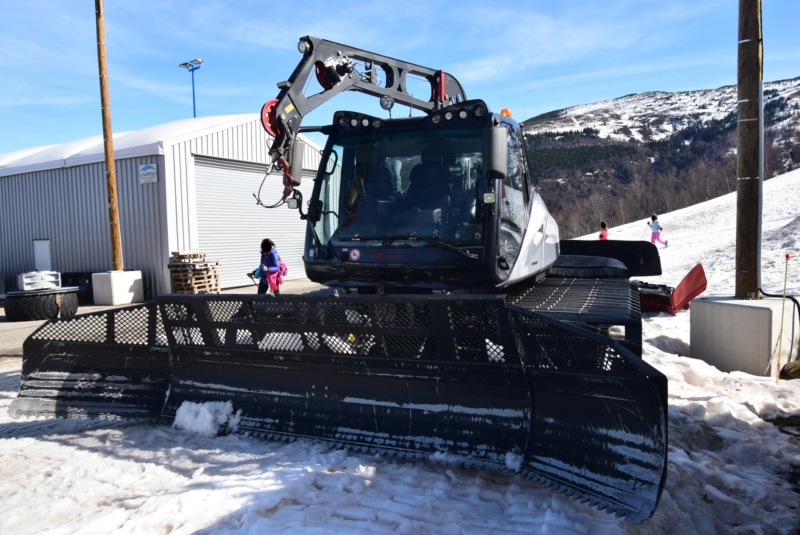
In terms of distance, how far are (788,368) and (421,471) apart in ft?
17.7

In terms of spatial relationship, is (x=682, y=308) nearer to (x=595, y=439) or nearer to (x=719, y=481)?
(x=719, y=481)

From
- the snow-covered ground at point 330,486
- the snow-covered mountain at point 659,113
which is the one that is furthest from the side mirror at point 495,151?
the snow-covered mountain at point 659,113

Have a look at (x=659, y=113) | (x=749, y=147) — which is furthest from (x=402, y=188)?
(x=659, y=113)

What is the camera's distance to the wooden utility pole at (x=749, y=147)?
283 inches

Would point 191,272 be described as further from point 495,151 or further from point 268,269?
point 495,151

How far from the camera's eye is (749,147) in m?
7.31

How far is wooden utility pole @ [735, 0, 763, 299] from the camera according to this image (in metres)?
7.18

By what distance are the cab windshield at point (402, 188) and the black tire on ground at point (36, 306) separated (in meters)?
9.96

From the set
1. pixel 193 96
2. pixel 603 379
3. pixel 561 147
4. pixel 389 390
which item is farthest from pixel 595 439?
pixel 561 147

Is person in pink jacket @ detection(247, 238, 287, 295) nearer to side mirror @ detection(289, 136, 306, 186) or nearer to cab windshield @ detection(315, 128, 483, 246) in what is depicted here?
side mirror @ detection(289, 136, 306, 186)

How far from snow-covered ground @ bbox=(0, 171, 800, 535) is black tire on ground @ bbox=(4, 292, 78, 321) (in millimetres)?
8611

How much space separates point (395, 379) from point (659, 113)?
154m

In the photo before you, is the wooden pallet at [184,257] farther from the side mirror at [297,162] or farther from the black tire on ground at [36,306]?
the side mirror at [297,162]

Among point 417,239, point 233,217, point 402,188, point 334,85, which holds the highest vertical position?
point 334,85
